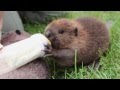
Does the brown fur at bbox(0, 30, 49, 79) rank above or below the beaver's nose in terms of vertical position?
below

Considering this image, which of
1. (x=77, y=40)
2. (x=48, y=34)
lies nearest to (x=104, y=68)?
(x=77, y=40)

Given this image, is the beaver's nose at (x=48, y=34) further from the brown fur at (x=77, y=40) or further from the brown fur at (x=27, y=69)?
the brown fur at (x=27, y=69)

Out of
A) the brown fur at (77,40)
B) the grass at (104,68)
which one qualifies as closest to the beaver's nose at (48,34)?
the brown fur at (77,40)

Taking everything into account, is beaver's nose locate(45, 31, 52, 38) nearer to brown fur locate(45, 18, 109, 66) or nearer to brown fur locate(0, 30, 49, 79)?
brown fur locate(45, 18, 109, 66)

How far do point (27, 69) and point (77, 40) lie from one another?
0.36 metres

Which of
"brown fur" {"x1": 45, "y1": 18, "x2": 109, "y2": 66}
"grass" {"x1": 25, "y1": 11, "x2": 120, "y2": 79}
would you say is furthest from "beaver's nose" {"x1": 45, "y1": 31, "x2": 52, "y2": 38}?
"grass" {"x1": 25, "y1": 11, "x2": 120, "y2": 79}

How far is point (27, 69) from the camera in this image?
2.27 m

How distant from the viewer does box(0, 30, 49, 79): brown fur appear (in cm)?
222

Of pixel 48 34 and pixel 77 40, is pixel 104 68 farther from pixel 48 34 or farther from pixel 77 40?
pixel 48 34

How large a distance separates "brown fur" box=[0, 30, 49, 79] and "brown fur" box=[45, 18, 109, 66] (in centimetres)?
10

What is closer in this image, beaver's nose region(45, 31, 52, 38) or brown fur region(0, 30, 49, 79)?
brown fur region(0, 30, 49, 79)

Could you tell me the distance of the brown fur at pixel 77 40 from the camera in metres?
2.38
